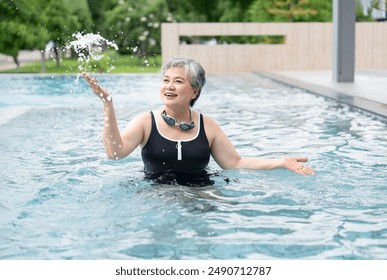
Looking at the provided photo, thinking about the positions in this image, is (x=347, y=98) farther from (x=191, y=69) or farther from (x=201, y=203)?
(x=191, y=69)

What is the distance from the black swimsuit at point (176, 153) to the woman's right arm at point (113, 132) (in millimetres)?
97

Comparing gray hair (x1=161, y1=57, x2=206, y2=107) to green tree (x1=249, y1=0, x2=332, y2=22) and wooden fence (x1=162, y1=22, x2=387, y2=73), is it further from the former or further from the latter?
green tree (x1=249, y1=0, x2=332, y2=22)

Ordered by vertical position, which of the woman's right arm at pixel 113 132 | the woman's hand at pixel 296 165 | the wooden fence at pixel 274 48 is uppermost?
the woman's right arm at pixel 113 132

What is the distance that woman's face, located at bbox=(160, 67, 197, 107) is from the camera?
4273 mm

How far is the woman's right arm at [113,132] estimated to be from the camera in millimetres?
3888

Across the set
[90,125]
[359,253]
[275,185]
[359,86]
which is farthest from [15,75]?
[359,253]

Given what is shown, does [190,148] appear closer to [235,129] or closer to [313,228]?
[313,228]

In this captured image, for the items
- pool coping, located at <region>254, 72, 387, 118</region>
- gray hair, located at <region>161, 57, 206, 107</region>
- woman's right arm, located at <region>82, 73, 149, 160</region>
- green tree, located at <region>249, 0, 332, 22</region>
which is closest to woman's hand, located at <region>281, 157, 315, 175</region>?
gray hair, located at <region>161, 57, 206, 107</region>

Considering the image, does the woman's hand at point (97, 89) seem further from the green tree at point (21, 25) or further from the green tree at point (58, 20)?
the green tree at point (58, 20)

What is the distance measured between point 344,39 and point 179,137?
1448cm

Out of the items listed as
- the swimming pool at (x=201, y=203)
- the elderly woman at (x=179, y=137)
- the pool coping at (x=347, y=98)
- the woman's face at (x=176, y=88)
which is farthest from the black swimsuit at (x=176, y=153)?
the pool coping at (x=347, y=98)

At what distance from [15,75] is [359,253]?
901 inches

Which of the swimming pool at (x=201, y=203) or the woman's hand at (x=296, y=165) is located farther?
A: the woman's hand at (x=296, y=165)

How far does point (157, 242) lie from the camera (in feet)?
12.6
